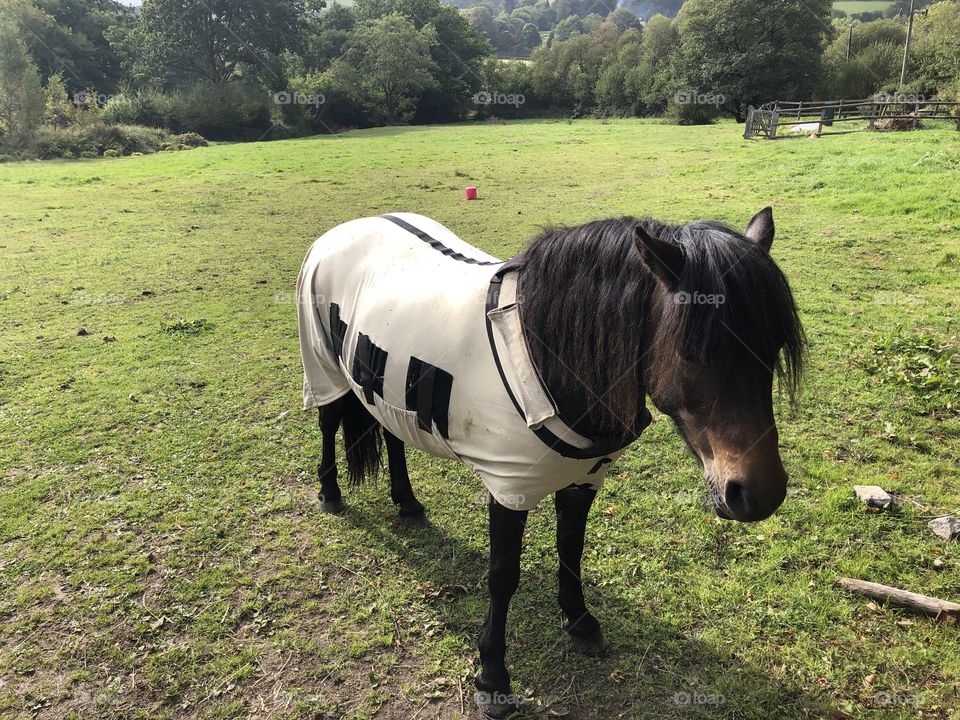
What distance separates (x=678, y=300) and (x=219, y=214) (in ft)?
47.8

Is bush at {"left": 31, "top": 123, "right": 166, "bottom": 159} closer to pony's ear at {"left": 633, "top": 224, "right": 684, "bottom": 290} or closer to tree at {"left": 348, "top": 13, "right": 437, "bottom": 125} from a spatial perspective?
tree at {"left": 348, "top": 13, "right": 437, "bottom": 125}

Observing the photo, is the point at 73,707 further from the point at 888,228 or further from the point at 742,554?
the point at 888,228

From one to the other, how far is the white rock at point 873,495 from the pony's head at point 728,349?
2.56m

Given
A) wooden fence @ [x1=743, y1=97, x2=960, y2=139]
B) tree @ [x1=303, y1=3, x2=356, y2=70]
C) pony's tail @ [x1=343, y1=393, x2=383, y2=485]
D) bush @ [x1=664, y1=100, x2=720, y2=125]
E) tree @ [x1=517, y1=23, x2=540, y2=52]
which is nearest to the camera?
pony's tail @ [x1=343, y1=393, x2=383, y2=485]

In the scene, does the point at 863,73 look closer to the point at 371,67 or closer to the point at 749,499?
the point at 371,67

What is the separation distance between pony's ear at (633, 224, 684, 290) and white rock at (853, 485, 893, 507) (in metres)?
2.95

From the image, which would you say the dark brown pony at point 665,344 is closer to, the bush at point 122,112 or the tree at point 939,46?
the tree at point 939,46

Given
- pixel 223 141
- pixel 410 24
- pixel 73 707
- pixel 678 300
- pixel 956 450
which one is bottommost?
pixel 73 707

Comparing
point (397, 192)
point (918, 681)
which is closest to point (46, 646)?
point (918, 681)

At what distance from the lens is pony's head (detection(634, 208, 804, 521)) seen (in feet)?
5.30

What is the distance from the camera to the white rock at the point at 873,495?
11.7 ft

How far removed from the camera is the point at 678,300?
1.66 metres

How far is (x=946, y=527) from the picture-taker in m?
3.35

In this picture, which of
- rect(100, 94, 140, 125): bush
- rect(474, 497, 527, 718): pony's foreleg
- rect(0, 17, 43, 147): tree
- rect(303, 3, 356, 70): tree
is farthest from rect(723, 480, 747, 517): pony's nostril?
rect(303, 3, 356, 70): tree
